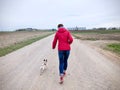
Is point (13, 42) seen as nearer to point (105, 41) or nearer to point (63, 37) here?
point (105, 41)

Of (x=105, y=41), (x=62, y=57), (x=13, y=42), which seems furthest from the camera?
(x=13, y=42)

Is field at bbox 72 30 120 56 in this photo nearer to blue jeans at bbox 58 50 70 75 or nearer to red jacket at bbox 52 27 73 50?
blue jeans at bbox 58 50 70 75

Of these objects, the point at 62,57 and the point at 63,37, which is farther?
the point at 62,57

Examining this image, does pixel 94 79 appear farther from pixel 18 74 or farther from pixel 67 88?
pixel 18 74

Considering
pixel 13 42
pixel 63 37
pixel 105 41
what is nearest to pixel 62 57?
pixel 63 37

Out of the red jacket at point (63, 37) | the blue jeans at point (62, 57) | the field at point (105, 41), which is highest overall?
the red jacket at point (63, 37)

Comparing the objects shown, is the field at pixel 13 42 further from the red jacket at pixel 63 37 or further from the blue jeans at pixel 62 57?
the red jacket at pixel 63 37

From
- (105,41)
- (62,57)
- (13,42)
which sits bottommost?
(105,41)

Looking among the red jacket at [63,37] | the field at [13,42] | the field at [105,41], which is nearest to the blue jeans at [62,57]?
the red jacket at [63,37]

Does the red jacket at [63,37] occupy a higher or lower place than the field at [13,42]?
higher

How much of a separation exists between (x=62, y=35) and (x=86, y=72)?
7.29 feet

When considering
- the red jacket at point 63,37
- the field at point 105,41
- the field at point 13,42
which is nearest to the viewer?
the red jacket at point 63,37

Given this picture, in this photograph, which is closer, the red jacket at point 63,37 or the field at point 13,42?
the red jacket at point 63,37

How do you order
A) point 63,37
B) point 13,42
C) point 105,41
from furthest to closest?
point 13,42 → point 105,41 → point 63,37
